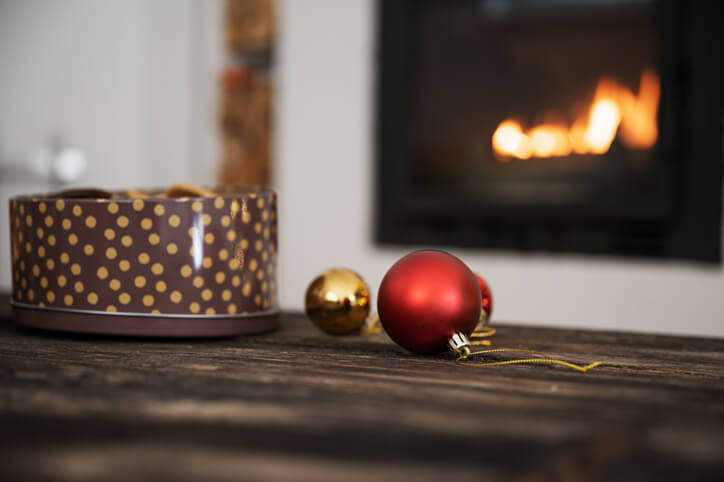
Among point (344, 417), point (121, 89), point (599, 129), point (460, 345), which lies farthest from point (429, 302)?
point (121, 89)

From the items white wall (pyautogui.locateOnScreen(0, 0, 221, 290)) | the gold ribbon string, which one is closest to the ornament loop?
the gold ribbon string

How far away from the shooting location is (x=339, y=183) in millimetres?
1941

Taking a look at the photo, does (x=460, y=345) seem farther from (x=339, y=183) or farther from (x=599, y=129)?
(x=339, y=183)

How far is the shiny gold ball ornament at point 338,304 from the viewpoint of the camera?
54 centimetres

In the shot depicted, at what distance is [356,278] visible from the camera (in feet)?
1.88

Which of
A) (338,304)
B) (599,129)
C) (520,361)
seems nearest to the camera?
(520,361)

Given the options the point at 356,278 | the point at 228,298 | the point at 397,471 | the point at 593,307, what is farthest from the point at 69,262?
the point at 593,307

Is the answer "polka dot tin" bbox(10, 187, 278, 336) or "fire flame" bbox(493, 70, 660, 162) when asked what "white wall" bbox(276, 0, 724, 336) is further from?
"polka dot tin" bbox(10, 187, 278, 336)

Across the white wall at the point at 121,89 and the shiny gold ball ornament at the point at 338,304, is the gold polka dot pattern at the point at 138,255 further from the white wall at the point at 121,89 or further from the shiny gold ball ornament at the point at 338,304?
the white wall at the point at 121,89

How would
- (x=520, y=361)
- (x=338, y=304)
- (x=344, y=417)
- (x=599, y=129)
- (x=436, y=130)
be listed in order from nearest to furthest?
(x=344, y=417), (x=520, y=361), (x=338, y=304), (x=599, y=129), (x=436, y=130)

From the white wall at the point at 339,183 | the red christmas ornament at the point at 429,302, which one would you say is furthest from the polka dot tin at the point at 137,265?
the white wall at the point at 339,183

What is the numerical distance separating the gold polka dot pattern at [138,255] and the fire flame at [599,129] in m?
1.39

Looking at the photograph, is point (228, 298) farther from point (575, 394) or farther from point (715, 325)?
point (715, 325)

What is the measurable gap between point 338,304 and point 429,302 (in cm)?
12
